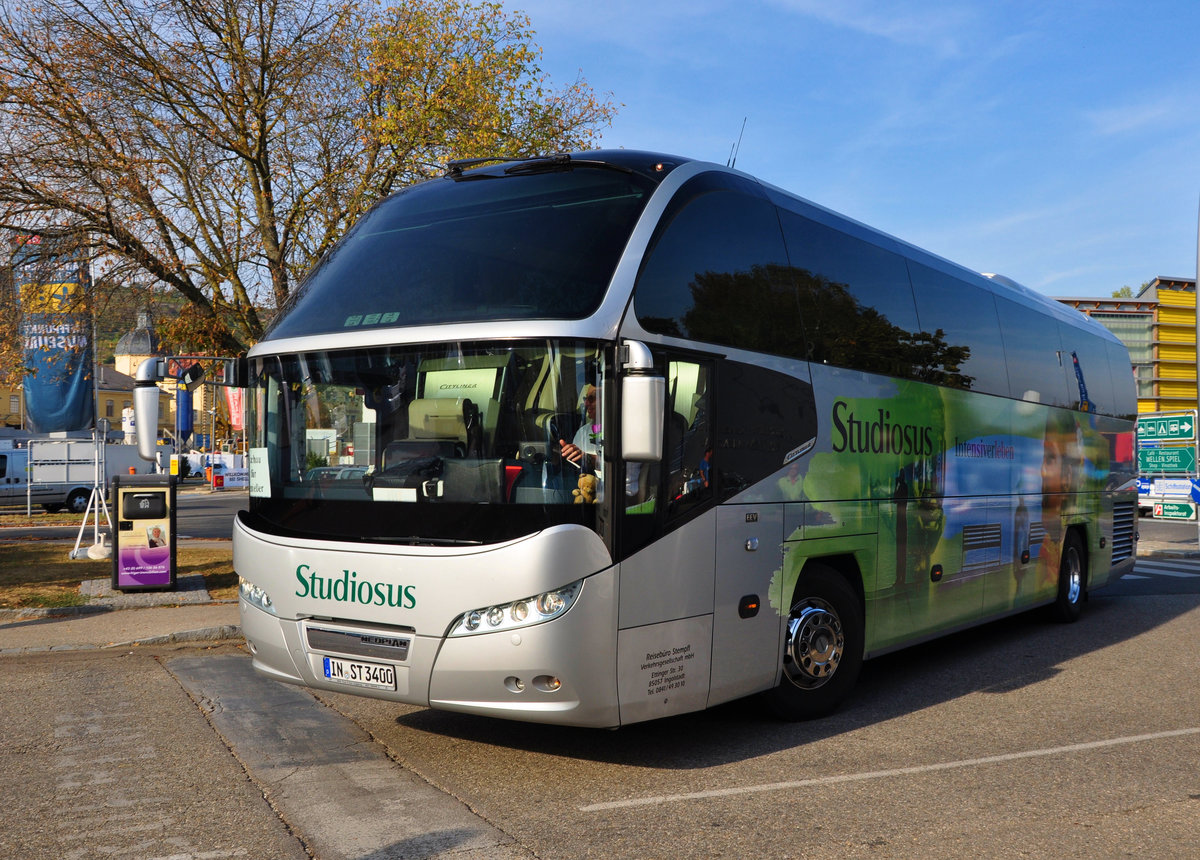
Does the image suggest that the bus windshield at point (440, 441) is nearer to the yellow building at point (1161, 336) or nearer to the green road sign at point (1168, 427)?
the green road sign at point (1168, 427)

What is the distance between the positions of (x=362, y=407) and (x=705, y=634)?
2.30 metres

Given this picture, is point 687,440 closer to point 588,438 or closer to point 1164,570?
point 588,438

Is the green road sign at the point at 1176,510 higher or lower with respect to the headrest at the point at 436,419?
lower

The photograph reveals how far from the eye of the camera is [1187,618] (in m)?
12.2

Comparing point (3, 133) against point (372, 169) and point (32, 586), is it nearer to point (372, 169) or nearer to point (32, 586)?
point (372, 169)

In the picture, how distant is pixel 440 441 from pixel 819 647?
3.05 metres

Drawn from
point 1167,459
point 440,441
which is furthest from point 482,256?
point 1167,459

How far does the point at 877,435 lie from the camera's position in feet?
25.6

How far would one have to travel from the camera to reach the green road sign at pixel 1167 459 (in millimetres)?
23969

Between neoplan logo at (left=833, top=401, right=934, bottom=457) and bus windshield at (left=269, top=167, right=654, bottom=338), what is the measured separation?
236 cm

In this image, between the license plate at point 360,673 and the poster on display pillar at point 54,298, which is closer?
the license plate at point 360,673

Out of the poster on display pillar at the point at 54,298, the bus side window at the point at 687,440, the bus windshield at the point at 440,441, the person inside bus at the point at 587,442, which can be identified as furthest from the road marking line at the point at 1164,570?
the poster on display pillar at the point at 54,298

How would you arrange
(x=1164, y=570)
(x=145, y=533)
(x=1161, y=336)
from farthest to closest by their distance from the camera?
1. (x=1161, y=336)
2. (x=1164, y=570)
3. (x=145, y=533)

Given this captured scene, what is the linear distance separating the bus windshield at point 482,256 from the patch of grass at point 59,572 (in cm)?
759
